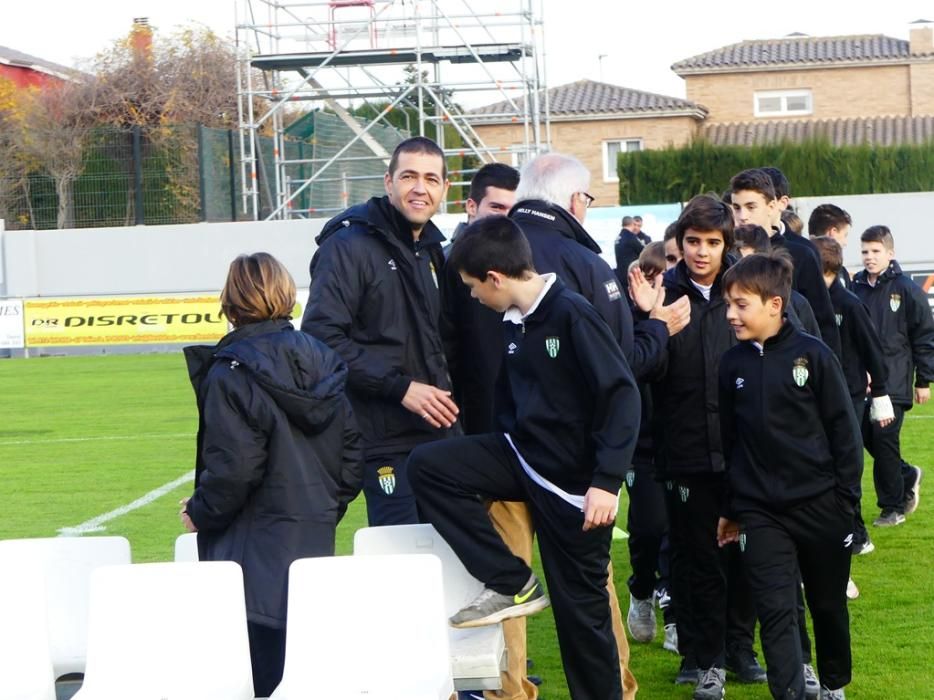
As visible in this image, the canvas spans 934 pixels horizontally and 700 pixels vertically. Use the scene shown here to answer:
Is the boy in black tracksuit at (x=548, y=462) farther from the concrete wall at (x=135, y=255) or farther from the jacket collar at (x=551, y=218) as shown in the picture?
the concrete wall at (x=135, y=255)

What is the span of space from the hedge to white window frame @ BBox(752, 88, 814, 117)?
2008 cm

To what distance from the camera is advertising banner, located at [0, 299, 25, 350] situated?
2539 centimetres

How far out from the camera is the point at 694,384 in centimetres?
595

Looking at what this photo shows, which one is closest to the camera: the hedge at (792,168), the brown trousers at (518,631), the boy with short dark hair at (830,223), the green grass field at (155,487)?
the brown trousers at (518,631)

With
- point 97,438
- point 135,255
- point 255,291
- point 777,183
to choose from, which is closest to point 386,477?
point 255,291

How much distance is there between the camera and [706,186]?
3425 centimetres

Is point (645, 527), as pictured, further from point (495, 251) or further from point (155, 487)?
point (155, 487)

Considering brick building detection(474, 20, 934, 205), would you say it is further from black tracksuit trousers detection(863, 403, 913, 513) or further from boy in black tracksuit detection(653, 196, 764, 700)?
boy in black tracksuit detection(653, 196, 764, 700)

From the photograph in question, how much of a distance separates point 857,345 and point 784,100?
4811 cm

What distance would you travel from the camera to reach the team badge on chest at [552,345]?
502 cm

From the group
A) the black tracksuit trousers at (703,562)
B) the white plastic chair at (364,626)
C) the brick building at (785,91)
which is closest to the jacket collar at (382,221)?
the black tracksuit trousers at (703,562)

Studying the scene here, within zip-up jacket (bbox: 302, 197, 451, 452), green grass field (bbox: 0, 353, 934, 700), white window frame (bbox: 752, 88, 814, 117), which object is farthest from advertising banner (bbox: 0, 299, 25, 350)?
white window frame (bbox: 752, 88, 814, 117)

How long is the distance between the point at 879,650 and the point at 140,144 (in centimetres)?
2450

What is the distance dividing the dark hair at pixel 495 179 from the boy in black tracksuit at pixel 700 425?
1106mm
